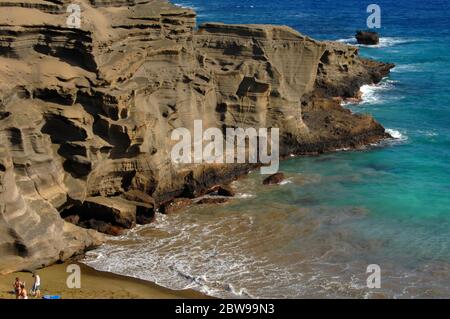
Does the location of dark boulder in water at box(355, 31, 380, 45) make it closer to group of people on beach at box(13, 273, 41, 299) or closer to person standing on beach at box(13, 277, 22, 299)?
group of people on beach at box(13, 273, 41, 299)

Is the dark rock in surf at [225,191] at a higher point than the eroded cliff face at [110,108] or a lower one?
lower

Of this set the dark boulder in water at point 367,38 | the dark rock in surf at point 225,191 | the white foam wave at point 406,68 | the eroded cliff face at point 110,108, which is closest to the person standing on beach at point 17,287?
the eroded cliff face at point 110,108

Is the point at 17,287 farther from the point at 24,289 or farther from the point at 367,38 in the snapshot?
the point at 367,38

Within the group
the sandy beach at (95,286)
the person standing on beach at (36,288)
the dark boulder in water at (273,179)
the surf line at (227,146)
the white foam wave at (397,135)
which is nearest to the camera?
the person standing on beach at (36,288)

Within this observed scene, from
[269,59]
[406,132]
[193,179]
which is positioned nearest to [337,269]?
[193,179]

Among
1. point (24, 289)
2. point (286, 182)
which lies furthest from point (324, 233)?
point (24, 289)
